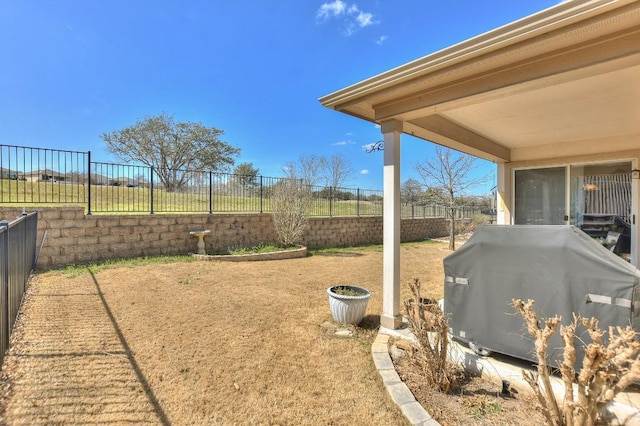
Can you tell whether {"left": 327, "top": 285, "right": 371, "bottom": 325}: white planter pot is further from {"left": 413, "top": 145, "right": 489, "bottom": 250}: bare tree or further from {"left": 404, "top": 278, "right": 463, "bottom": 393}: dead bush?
{"left": 413, "top": 145, "right": 489, "bottom": 250}: bare tree

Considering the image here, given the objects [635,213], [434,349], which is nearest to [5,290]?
[434,349]

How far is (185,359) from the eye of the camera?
2.74 m

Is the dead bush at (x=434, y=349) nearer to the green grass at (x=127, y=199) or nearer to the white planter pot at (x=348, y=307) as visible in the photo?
the white planter pot at (x=348, y=307)

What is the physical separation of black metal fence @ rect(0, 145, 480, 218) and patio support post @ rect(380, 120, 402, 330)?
6.50 m

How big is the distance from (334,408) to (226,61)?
14023mm

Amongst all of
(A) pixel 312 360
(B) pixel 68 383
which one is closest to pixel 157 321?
(B) pixel 68 383

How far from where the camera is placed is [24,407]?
2018 mm

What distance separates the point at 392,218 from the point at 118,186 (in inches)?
297

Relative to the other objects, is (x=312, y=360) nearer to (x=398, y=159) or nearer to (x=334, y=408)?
(x=334, y=408)

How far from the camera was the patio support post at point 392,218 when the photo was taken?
11.1 ft

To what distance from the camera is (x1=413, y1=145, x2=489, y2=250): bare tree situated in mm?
11188

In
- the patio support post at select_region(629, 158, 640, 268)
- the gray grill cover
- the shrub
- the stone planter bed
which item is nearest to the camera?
the gray grill cover

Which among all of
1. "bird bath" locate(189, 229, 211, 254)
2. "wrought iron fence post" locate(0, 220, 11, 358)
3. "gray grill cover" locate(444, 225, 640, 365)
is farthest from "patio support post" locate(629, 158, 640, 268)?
"bird bath" locate(189, 229, 211, 254)

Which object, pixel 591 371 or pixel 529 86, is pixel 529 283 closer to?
pixel 591 371
